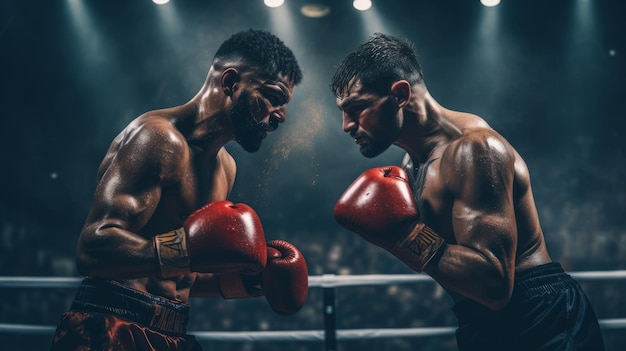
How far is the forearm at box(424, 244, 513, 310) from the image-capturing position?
4.78 feet

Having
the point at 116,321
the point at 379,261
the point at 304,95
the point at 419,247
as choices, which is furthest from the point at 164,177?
the point at 379,261

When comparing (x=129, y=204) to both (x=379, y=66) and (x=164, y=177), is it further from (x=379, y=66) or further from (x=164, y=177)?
(x=379, y=66)

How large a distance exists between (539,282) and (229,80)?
1.25m

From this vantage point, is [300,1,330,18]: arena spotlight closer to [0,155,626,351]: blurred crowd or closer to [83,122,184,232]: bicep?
[0,155,626,351]: blurred crowd

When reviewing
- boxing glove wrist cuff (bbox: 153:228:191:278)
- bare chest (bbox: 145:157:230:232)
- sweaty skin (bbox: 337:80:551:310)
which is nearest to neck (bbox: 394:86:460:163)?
sweaty skin (bbox: 337:80:551:310)

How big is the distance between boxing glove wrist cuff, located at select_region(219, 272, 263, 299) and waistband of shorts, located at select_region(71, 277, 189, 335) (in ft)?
1.00

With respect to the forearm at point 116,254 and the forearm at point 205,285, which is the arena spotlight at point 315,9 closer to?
the forearm at point 205,285

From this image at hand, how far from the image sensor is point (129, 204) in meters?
1.50

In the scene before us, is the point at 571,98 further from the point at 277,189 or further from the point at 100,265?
the point at 100,265

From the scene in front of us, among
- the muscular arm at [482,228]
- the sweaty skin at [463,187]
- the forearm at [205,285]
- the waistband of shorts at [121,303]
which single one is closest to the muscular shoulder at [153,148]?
the waistband of shorts at [121,303]

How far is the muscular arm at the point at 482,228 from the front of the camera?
4.81ft

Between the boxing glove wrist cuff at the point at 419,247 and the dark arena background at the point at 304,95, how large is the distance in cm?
302

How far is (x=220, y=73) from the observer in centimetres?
191

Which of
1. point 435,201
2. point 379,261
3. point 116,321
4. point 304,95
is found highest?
point 435,201
